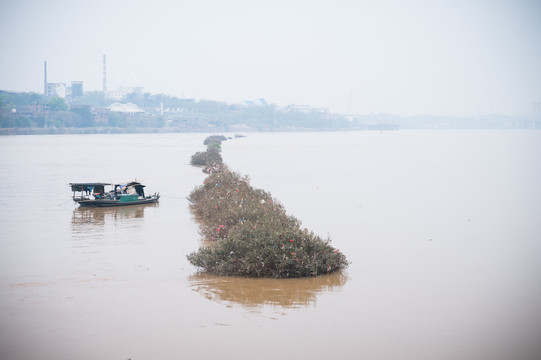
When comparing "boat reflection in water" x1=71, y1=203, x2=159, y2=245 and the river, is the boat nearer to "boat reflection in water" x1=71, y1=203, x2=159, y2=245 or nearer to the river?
"boat reflection in water" x1=71, y1=203, x2=159, y2=245

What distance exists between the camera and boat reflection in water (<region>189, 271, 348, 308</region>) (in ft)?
42.4

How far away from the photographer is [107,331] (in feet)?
36.4

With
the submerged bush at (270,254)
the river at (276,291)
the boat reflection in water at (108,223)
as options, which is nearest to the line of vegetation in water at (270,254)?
the submerged bush at (270,254)

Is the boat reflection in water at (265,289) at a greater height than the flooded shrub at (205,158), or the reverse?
the flooded shrub at (205,158)

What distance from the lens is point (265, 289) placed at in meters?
13.6

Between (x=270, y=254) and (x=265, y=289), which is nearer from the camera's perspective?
(x=265, y=289)

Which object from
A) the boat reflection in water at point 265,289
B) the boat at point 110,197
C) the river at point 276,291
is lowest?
the river at point 276,291

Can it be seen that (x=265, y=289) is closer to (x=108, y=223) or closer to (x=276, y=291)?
(x=276, y=291)

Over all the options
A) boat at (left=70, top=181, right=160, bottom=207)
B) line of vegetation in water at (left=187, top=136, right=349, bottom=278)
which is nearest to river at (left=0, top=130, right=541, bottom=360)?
line of vegetation in water at (left=187, top=136, right=349, bottom=278)

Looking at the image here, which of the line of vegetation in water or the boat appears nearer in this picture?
the line of vegetation in water

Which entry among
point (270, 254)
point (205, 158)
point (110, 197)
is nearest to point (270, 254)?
point (270, 254)

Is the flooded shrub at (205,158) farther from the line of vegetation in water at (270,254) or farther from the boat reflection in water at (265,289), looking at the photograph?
the boat reflection in water at (265,289)

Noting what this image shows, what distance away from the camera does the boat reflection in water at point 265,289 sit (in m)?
12.9

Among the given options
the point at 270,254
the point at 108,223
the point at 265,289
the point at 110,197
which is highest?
the point at 270,254
